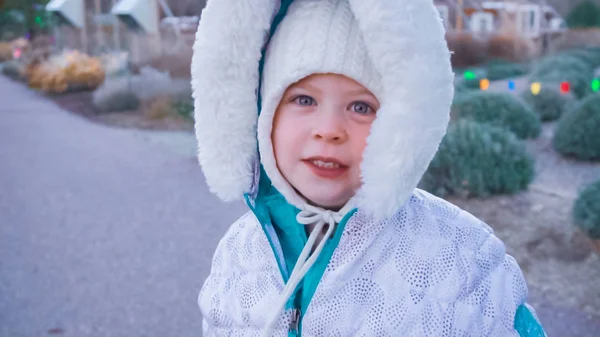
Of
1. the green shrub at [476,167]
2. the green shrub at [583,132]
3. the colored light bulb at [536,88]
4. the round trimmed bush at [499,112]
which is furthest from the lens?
the colored light bulb at [536,88]

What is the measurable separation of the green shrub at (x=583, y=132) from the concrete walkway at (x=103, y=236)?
3.88 metres

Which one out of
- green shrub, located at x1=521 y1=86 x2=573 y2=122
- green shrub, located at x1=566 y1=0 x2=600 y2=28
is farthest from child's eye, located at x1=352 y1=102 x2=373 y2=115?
green shrub, located at x1=566 y1=0 x2=600 y2=28

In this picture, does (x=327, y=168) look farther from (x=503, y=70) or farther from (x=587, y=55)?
(x=587, y=55)

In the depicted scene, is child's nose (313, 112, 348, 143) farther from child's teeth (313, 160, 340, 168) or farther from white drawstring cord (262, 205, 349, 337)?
white drawstring cord (262, 205, 349, 337)

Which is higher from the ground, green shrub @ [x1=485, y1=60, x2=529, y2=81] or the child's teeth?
the child's teeth

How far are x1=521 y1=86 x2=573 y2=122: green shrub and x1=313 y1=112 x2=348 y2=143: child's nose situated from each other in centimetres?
911

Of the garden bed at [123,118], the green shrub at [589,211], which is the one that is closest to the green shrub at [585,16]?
the garden bed at [123,118]

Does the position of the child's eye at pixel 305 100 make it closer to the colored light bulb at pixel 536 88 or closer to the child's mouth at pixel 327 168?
the child's mouth at pixel 327 168

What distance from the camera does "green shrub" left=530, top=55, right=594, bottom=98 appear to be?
10977 mm

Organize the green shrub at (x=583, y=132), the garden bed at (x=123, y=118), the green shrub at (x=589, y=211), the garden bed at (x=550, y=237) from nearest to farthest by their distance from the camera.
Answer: the garden bed at (x=550, y=237), the green shrub at (x=589, y=211), the green shrub at (x=583, y=132), the garden bed at (x=123, y=118)

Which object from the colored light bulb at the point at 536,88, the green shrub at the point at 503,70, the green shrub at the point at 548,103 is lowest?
the green shrub at the point at 503,70

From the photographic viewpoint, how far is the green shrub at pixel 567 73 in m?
11.0

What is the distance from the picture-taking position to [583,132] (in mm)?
7230

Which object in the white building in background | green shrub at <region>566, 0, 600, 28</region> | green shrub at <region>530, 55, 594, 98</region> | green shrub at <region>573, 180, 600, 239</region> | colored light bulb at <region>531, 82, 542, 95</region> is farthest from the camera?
green shrub at <region>566, 0, 600, 28</region>
